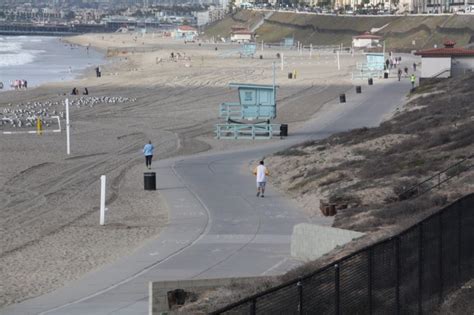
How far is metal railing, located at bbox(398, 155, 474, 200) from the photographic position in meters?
20.8

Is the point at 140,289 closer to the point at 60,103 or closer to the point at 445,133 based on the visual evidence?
the point at 445,133

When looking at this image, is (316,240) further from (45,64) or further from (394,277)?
(45,64)

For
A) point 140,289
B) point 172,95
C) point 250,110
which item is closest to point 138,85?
point 172,95

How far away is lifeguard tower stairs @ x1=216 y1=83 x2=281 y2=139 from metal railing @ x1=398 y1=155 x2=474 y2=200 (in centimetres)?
1649

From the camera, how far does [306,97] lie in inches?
2251

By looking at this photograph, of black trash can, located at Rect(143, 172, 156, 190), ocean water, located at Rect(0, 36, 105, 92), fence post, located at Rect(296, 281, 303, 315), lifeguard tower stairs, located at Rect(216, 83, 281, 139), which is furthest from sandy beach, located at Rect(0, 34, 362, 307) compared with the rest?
fence post, located at Rect(296, 281, 303, 315)

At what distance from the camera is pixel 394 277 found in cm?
1202

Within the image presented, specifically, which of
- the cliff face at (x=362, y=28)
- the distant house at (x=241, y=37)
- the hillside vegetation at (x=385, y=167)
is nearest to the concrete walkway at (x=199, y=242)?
the hillside vegetation at (x=385, y=167)

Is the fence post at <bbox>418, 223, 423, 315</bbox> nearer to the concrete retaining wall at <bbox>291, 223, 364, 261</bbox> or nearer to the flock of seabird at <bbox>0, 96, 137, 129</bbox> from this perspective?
the concrete retaining wall at <bbox>291, 223, 364, 261</bbox>

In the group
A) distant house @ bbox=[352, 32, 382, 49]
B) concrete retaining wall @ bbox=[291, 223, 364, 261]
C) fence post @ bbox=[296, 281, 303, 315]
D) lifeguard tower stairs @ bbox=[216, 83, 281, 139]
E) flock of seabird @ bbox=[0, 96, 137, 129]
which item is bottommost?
distant house @ bbox=[352, 32, 382, 49]

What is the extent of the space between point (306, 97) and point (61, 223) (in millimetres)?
34789

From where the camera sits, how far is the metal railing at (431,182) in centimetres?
2084

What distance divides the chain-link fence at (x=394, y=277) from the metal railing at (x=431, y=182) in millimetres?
6055

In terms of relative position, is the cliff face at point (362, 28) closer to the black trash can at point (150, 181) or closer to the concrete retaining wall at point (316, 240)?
the black trash can at point (150, 181)
